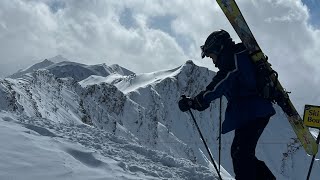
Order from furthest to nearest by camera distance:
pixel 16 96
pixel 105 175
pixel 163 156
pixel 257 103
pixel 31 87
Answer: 1. pixel 31 87
2. pixel 16 96
3. pixel 163 156
4. pixel 105 175
5. pixel 257 103

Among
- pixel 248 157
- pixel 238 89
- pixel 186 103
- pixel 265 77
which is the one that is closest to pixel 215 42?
pixel 238 89

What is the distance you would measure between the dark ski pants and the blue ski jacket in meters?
0.12

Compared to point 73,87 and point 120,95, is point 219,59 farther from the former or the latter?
point 120,95

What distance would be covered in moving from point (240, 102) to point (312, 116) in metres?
3.13

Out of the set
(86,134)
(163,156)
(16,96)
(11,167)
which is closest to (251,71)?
(11,167)

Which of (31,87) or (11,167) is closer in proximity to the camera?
(11,167)

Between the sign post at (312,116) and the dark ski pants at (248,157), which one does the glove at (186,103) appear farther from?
the sign post at (312,116)

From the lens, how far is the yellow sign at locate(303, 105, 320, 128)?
9199 millimetres

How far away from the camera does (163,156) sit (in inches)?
440

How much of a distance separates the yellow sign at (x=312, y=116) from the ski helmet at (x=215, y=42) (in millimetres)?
3131

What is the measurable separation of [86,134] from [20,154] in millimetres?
3918

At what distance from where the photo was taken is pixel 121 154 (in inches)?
412

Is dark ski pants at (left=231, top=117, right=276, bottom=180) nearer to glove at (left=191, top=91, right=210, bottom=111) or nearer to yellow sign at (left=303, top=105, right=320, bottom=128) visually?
glove at (left=191, top=91, right=210, bottom=111)

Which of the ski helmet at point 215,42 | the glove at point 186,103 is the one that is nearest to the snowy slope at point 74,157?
the glove at point 186,103
